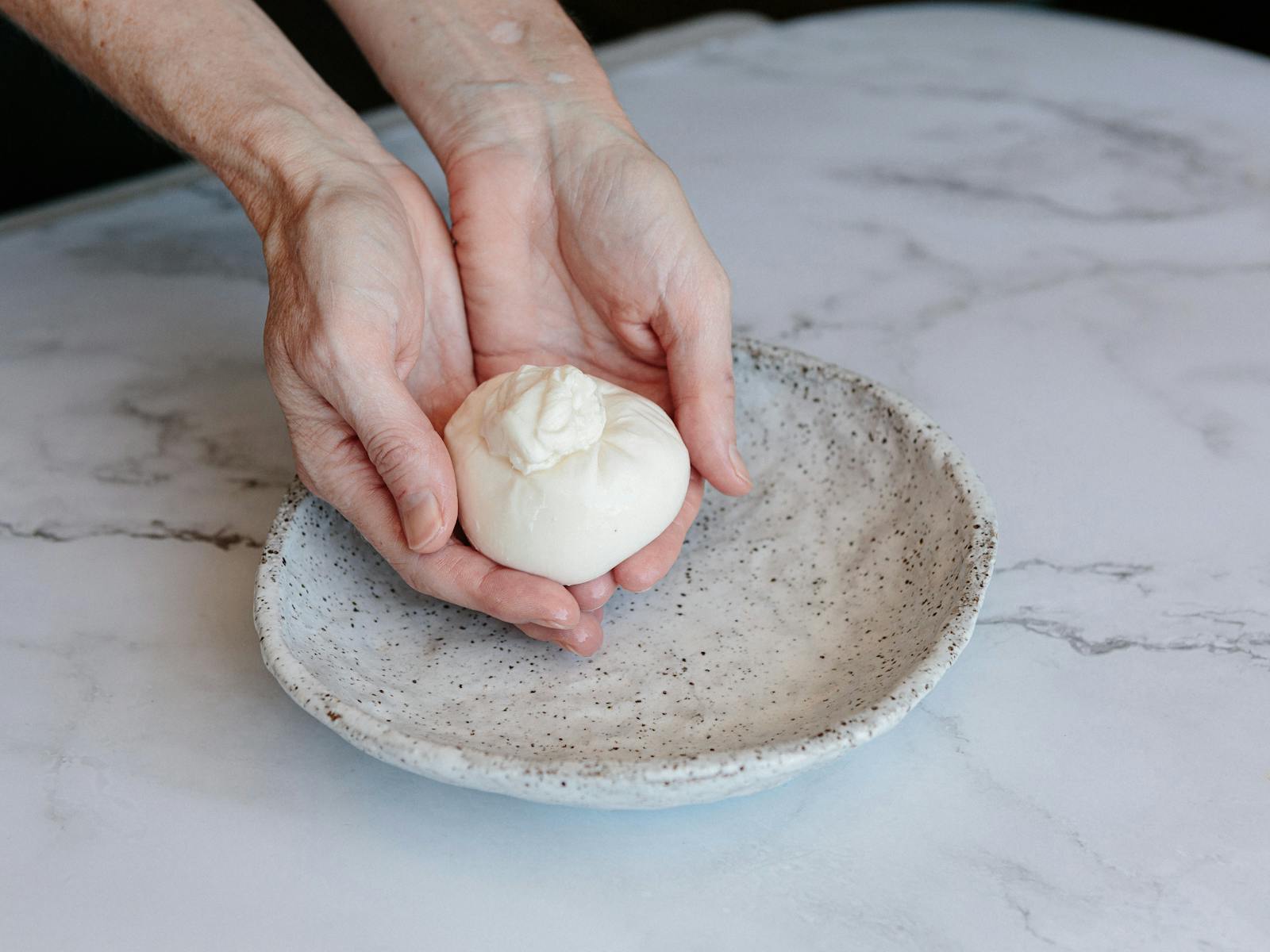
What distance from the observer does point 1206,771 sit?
81cm

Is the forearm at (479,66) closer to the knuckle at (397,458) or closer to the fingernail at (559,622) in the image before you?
the knuckle at (397,458)

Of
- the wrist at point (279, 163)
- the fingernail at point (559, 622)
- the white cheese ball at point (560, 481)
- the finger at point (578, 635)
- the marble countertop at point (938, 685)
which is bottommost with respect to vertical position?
the marble countertop at point (938, 685)

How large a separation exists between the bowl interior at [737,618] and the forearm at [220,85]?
34cm

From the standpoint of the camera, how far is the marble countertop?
29.0 inches

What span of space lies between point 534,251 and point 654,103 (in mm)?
773

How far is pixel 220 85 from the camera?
1.11 meters

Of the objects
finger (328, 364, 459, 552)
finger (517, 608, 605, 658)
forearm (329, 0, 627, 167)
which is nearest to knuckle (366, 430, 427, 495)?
finger (328, 364, 459, 552)

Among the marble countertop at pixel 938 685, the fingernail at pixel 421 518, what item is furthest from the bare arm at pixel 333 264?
the marble countertop at pixel 938 685

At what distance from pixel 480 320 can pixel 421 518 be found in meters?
0.38

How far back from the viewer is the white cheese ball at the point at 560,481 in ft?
2.92

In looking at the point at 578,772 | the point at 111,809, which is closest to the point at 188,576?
the point at 111,809

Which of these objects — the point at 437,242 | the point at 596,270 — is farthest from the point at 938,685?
the point at 437,242

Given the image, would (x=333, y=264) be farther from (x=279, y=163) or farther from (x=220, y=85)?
(x=220, y=85)

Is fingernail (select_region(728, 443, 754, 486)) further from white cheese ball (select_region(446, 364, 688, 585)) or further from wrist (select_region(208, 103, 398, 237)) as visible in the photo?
wrist (select_region(208, 103, 398, 237))
